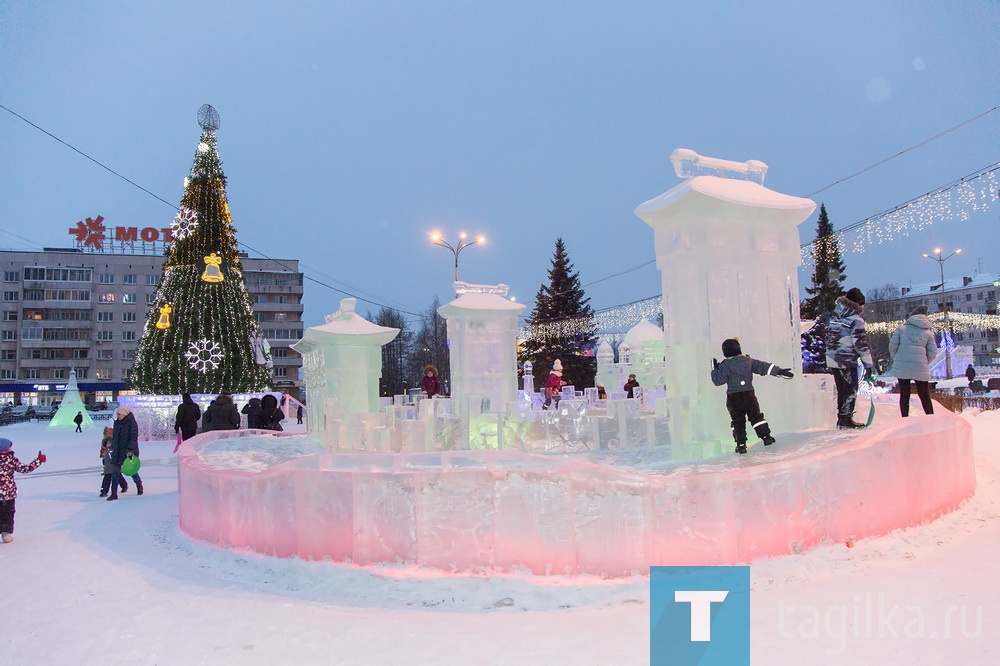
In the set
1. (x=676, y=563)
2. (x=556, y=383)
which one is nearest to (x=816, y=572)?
(x=676, y=563)

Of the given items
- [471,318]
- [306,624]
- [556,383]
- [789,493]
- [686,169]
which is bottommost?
[306,624]

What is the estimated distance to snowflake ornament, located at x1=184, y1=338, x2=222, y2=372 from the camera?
79.6 feet

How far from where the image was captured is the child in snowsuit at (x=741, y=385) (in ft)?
24.1

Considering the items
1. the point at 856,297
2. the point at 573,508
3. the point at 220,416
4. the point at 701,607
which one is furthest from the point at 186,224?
the point at 701,607

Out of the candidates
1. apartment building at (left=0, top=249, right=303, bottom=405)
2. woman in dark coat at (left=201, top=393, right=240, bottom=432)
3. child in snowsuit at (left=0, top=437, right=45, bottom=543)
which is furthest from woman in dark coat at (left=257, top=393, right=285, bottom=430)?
apartment building at (left=0, top=249, right=303, bottom=405)

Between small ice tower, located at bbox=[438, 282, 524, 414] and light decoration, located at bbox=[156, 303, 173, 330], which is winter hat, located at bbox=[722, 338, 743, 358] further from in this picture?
light decoration, located at bbox=[156, 303, 173, 330]

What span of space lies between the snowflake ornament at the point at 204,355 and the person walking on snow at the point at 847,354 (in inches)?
859

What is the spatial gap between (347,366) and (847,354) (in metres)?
9.94

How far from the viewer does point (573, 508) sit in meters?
5.45

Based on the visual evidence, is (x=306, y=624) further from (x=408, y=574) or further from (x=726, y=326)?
(x=726, y=326)

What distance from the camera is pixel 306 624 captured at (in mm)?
4652

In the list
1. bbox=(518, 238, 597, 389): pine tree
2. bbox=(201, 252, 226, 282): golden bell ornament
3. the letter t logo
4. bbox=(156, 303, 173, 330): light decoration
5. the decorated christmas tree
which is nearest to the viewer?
the letter t logo

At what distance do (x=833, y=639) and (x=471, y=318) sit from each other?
1030cm

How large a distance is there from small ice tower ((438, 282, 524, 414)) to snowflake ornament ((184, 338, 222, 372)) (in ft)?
46.1
